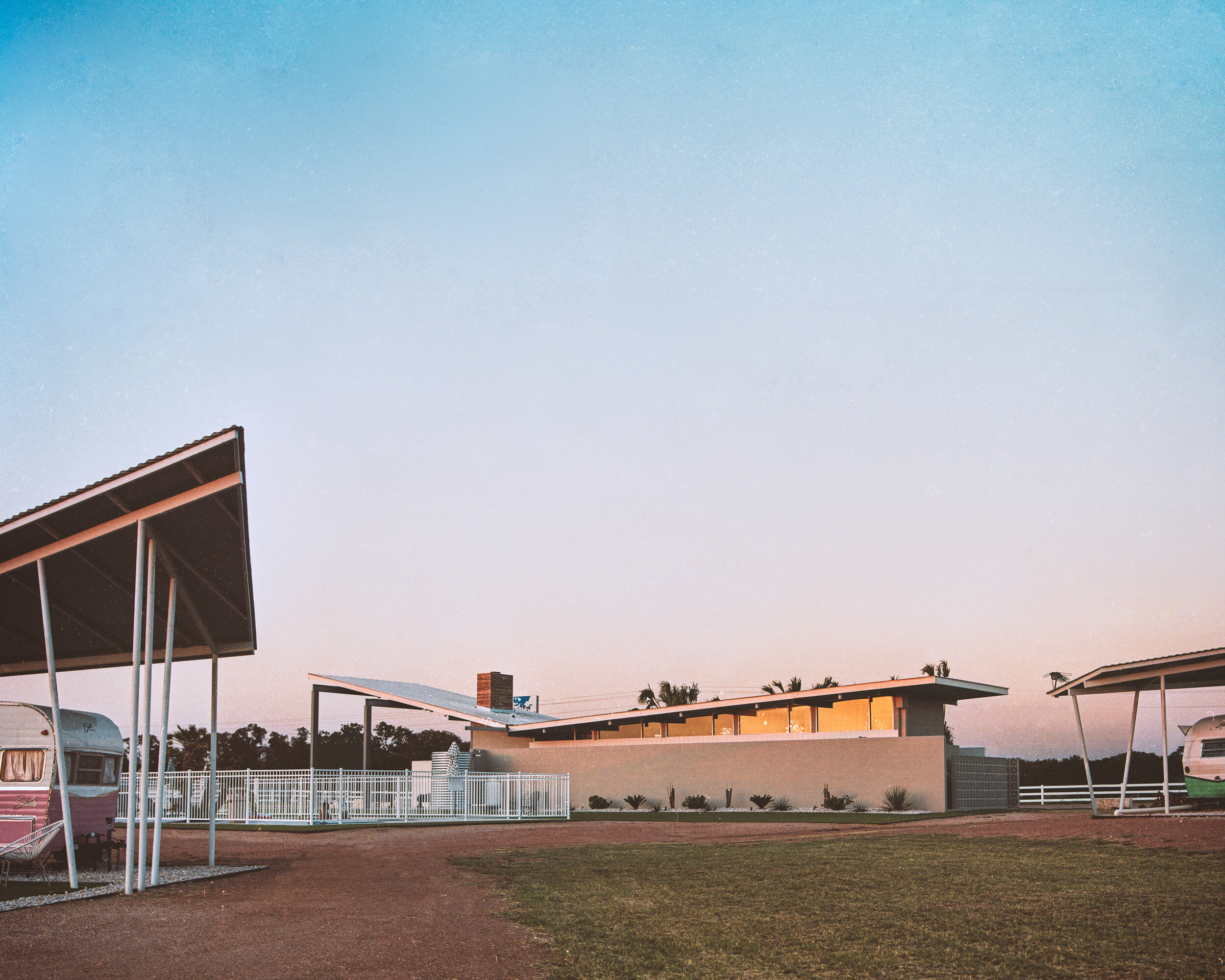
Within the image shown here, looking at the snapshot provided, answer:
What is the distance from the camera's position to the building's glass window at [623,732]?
3847 centimetres

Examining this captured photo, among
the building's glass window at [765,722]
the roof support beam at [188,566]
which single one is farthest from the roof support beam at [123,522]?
the building's glass window at [765,722]

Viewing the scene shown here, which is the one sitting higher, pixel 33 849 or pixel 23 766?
pixel 23 766

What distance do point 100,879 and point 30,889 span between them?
1.23 m

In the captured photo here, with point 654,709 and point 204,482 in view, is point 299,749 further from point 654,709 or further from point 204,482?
point 204,482

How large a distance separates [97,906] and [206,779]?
22267mm

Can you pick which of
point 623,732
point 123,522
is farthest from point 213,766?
point 623,732

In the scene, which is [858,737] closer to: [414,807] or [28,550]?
[414,807]

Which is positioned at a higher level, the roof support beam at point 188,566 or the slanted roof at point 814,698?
the roof support beam at point 188,566

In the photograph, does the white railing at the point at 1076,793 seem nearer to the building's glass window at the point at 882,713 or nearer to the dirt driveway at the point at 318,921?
the building's glass window at the point at 882,713

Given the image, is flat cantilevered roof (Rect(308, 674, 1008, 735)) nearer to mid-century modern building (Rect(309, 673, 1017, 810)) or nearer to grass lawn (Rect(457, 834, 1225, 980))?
mid-century modern building (Rect(309, 673, 1017, 810))

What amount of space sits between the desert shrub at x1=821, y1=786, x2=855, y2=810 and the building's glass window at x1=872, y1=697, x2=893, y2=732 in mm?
2180

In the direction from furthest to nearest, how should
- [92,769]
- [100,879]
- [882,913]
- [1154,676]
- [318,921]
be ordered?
1. [1154,676]
2. [92,769]
3. [100,879]
4. [318,921]
5. [882,913]

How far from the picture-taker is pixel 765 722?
114 feet

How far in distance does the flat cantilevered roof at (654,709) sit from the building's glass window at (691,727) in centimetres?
29
